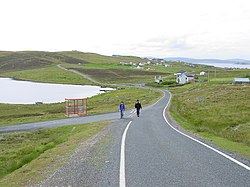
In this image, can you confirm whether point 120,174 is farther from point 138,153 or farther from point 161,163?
point 138,153

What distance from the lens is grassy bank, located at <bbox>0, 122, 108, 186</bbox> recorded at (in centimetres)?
1083

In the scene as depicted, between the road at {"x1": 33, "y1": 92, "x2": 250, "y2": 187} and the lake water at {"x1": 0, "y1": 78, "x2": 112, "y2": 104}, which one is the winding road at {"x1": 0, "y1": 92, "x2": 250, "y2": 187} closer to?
the road at {"x1": 33, "y1": 92, "x2": 250, "y2": 187}

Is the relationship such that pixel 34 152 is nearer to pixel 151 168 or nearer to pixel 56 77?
pixel 151 168

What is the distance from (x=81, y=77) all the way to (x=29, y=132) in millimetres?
141355

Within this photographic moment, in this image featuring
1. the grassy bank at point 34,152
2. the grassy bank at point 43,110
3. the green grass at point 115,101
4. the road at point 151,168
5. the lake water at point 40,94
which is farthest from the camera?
the lake water at point 40,94

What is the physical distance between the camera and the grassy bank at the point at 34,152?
1083 cm

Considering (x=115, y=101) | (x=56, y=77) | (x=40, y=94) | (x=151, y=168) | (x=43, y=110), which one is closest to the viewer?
(x=151, y=168)

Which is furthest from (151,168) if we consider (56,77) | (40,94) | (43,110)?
(56,77)

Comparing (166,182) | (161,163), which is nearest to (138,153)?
(161,163)

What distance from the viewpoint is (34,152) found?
735 inches

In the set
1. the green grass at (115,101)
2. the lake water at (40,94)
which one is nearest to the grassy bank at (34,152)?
the green grass at (115,101)

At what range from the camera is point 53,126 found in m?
32.6

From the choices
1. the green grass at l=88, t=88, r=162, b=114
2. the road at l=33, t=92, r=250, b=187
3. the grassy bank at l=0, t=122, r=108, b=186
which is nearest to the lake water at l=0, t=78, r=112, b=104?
the green grass at l=88, t=88, r=162, b=114

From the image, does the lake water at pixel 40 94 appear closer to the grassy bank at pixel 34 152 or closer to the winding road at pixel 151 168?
the grassy bank at pixel 34 152
